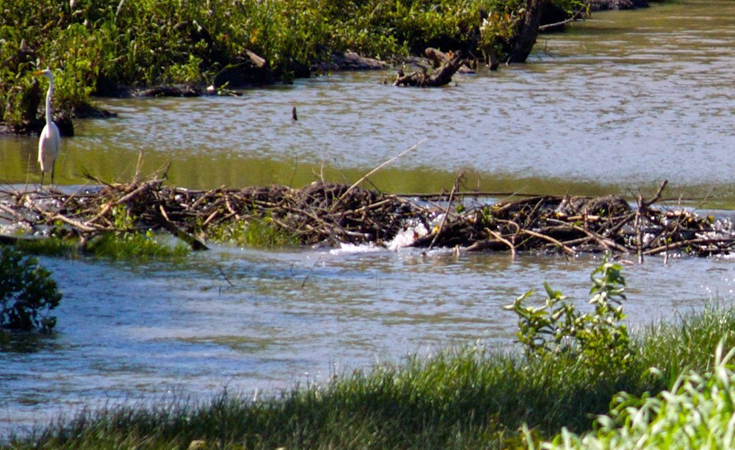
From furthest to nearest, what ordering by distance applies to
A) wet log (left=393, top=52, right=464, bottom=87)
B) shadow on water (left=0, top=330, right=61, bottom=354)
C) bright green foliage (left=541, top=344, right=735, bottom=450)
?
wet log (left=393, top=52, right=464, bottom=87) < shadow on water (left=0, top=330, right=61, bottom=354) < bright green foliage (left=541, top=344, right=735, bottom=450)

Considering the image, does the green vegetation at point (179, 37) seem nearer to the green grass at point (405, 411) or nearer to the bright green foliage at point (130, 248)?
the bright green foliage at point (130, 248)

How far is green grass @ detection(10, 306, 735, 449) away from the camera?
16.2ft

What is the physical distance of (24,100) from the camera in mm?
17875

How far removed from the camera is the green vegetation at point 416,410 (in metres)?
4.93

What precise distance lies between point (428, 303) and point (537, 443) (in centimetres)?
448

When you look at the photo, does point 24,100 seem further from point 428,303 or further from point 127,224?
point 428,303

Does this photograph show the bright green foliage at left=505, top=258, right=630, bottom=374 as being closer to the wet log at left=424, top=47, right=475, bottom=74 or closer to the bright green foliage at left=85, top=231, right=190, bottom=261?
the bright green foliage at left=85, top=231, right=190, bottom=261

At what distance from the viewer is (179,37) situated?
23.9m

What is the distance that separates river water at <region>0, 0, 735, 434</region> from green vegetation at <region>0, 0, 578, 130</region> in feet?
2.72

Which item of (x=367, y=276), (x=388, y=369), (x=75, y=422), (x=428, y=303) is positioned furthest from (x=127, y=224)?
(x=75, y=422)

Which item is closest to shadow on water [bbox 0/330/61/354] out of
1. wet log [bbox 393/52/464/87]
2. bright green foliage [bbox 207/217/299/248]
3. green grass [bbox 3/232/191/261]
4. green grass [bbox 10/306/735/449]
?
green grass [bbox 10/306/735/449]

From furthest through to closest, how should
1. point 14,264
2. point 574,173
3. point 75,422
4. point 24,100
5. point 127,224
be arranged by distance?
point 24,100, point 574,173, point 127,224, point 14,264, point 75,422

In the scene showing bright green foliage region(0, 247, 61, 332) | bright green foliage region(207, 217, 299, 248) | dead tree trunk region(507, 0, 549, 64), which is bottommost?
bright green foliage region(207, 217, 299, 248)

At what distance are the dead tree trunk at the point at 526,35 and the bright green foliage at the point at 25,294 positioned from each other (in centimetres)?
2169
